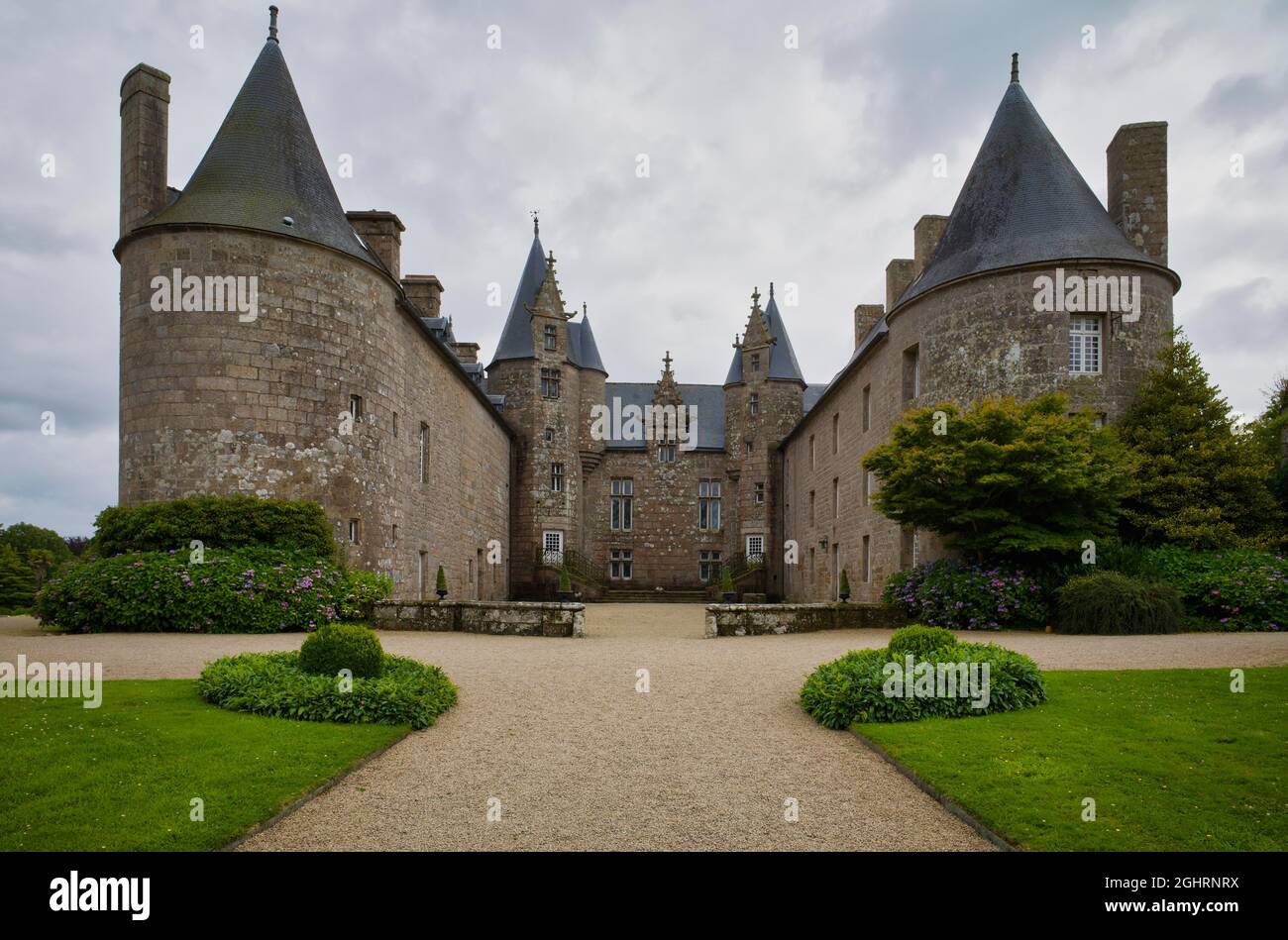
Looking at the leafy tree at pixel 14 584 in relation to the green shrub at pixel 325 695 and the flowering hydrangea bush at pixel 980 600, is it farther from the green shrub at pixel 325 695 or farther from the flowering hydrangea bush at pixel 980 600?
the flowering hydrangea bush at pixel 980 600

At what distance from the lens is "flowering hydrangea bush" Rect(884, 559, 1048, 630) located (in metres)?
15.1

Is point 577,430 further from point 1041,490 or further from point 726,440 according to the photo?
point 1041,490

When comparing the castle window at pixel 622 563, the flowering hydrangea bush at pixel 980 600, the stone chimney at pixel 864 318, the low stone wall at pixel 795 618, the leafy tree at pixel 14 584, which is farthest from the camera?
the castle window at pixel 622 563

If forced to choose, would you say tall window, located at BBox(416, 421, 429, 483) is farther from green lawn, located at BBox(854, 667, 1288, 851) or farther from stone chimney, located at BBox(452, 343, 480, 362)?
green lawn, located at BBox(854, 667, 1288, 851)

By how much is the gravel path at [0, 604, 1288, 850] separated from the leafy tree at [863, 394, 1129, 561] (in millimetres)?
3287

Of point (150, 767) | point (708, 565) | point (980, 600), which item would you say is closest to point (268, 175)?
point (150, 767)

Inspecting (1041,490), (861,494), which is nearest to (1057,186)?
(1041,490)

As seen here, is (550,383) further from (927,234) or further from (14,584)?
(14,584)

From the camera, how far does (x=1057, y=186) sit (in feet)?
60.6

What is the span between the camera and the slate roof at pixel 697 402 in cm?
3753

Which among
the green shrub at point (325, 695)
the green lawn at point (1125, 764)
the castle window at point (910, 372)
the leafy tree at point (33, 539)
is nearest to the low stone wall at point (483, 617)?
the green shrub at point (325, 695)

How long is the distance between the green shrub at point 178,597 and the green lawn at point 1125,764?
1079cm

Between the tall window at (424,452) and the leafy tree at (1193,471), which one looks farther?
the tall window at (424,452)
